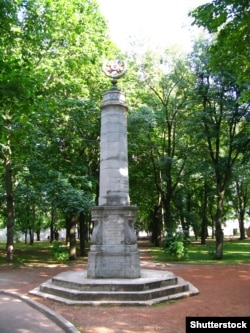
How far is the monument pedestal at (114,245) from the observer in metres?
11.6

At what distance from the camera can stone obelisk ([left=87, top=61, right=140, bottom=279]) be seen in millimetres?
11680

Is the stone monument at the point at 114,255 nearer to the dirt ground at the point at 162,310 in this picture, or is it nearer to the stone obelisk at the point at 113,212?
the stone obelisk at the point at 113,212

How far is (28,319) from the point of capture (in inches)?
327

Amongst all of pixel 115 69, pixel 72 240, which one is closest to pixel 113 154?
pixel 115 69

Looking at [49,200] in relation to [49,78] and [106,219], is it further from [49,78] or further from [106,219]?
[106,219]

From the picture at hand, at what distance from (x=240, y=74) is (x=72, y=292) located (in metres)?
9.25

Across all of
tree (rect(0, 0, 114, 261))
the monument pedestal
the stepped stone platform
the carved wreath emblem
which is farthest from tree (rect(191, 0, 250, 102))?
tree (rect(0, 0, 114, 261))

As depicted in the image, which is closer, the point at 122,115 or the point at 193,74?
the point at 122,115

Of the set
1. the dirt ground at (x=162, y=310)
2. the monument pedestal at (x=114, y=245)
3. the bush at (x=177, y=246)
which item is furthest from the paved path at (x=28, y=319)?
the bush at (x=177, y=246)

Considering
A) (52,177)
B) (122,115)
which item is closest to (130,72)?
(52,177)

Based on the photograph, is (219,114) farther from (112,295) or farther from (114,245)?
(112,295)

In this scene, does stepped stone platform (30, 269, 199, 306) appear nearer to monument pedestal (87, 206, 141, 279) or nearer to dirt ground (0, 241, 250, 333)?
dirt ground (0, 241, 250, 333)

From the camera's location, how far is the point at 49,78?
20781mm

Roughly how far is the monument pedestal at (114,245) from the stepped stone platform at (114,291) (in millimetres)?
442
